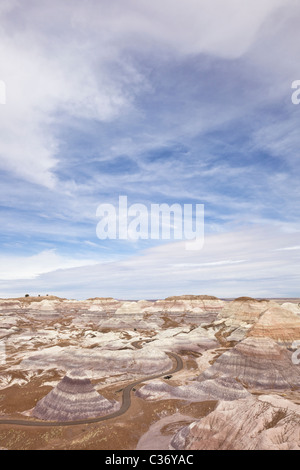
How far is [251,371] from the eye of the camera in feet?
187

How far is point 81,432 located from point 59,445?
165 inches

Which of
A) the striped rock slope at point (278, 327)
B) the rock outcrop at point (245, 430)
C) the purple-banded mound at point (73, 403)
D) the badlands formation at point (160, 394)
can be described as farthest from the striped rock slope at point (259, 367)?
the purple-banded mound at point (73, 403)

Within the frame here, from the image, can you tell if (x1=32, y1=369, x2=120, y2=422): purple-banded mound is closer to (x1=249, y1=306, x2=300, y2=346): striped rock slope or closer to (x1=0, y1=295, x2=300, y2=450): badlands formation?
(x1=0, y1=295, x2=300, y2=450): badlands formation

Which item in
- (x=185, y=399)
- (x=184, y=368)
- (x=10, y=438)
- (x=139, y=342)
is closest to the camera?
(x=10, y=438)

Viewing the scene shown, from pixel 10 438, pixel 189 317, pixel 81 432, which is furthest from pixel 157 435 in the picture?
pixel 189 317

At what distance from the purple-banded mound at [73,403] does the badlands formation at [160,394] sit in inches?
6.0

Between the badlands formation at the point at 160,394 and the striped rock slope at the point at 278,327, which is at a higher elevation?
the striped rock slope at the point at 278,327

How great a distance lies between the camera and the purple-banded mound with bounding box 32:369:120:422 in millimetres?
40781

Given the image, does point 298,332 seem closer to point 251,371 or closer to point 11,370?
point 251,371

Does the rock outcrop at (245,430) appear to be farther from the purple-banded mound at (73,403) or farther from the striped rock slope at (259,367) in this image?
the striped rock slope at (259,367)

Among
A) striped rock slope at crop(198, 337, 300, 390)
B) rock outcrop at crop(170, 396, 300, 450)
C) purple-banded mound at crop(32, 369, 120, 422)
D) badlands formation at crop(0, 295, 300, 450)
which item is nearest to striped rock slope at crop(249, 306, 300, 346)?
badlands formation at crop(0, 295, 300, 450)

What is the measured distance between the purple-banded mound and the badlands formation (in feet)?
0.50

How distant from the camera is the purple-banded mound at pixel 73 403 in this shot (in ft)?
134

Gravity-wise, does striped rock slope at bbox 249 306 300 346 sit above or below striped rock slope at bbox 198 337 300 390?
above
